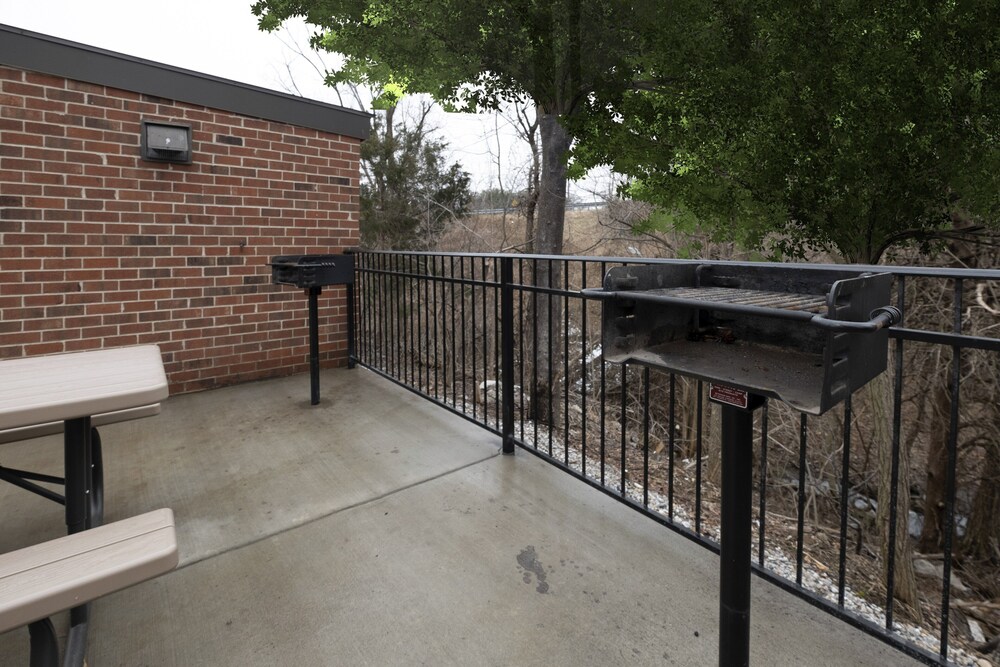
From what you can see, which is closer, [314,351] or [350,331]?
[314,351]

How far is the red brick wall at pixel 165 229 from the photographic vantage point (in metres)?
3.52

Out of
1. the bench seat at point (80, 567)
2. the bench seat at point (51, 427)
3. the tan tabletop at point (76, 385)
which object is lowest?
the bench seat at point (80, 567)

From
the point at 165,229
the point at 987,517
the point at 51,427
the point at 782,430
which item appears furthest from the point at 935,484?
the point at 165,229

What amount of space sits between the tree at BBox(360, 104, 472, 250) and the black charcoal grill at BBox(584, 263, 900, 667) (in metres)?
10.7

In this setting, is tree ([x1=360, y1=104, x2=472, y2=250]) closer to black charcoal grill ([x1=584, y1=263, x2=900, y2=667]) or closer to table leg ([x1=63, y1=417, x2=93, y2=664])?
table leg ([x1=63, y1=417, x2=93, y2=664])

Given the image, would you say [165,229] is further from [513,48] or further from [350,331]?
[513,48]

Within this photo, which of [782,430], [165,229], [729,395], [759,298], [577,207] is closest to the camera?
[729,395]

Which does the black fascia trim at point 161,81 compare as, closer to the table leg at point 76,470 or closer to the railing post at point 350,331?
the railing post at point 350,331

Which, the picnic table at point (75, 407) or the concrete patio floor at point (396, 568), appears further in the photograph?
the concrete patio floor at point (396, 568)

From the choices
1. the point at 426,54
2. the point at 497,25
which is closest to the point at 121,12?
the point at 426,54

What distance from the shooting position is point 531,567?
1.93 metres

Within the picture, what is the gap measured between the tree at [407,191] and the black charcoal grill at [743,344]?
1070cm

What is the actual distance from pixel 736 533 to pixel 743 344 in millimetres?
458

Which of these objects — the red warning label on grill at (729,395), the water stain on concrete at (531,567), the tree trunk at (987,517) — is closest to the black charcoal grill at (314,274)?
the water stain on concrete at (531,567)
